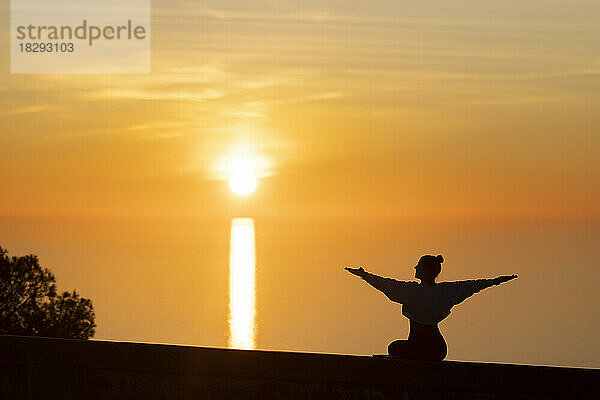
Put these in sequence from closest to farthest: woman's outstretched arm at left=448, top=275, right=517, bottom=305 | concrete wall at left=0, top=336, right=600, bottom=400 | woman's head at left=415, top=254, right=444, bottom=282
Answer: concrete wall at left=0, top=336, right=600, bottom=400 → woman's outstretched arm at left=448, top=275, right=517, bottom=305 → woman's head at left=415, top=254, right=444, bottom=282

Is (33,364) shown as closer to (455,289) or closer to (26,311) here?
(455,289)

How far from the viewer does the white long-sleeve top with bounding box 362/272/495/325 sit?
9211 mm

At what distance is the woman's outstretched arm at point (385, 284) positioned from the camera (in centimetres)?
907

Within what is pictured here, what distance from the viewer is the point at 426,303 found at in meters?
9.28

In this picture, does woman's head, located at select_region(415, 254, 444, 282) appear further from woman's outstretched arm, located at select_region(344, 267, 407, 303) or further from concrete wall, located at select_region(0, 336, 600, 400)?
concrete wall, located at select_region(0, 336, 600, 400)

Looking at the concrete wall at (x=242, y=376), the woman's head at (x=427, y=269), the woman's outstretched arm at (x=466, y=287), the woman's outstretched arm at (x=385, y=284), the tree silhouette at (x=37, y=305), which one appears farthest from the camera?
the tree silhouette at (x=37, y=305)

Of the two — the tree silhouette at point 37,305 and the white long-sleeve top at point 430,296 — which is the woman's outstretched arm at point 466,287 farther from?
the tree silhouette at point 37,305

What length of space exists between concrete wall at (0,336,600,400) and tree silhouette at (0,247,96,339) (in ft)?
112

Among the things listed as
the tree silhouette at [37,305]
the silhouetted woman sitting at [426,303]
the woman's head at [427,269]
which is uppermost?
the tree silhouette at [37,305]

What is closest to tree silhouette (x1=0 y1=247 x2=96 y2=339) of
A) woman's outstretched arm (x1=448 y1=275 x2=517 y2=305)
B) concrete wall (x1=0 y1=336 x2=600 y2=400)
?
concrete wall (x1=0 y1=336 x2=600 y2=400)

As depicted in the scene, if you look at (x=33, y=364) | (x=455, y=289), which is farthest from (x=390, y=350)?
(x=33, y=364)

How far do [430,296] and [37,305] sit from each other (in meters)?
36.4

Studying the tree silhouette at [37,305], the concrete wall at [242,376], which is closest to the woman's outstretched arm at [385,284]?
the concrete wall at [242,376]

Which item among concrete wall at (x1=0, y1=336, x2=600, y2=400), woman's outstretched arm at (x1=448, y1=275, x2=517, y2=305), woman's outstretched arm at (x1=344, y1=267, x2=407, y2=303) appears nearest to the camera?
concrete wall at (x1=0, y1=336, x2=600, y2=400)
